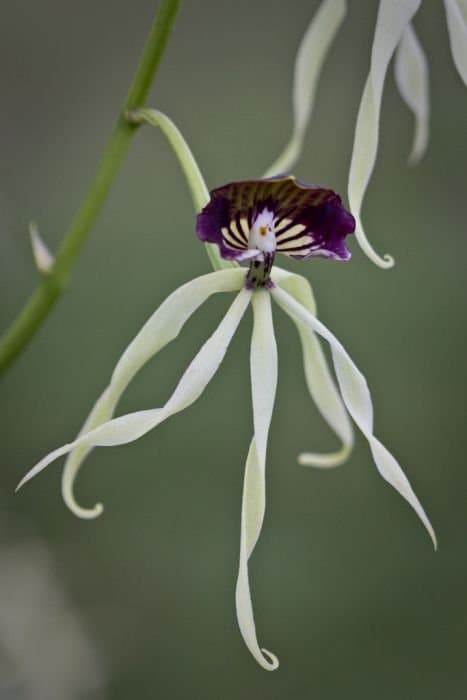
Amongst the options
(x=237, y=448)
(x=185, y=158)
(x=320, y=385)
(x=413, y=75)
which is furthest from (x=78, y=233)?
(x=237, y=448)

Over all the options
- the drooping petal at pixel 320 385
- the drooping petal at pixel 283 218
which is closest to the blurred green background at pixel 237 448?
the drooping petal at pixel 320 385

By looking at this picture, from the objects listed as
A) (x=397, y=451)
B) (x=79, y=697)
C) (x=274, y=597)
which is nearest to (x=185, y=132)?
(x=397, y=451)

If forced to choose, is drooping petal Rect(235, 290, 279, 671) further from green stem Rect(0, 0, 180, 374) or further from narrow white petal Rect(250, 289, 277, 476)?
green stem Rect(0, 0, 180, 374)

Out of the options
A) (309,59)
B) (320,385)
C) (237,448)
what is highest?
(309,59)

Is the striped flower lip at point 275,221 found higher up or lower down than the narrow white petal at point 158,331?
higher up

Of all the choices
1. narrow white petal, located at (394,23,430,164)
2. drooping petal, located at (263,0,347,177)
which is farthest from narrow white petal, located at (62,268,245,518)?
narrow white petal, located at (394,23,430,164)

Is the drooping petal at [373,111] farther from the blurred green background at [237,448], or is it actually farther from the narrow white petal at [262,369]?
the blurred green background at [237,448]

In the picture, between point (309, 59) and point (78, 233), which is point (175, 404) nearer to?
point (78, 233)
